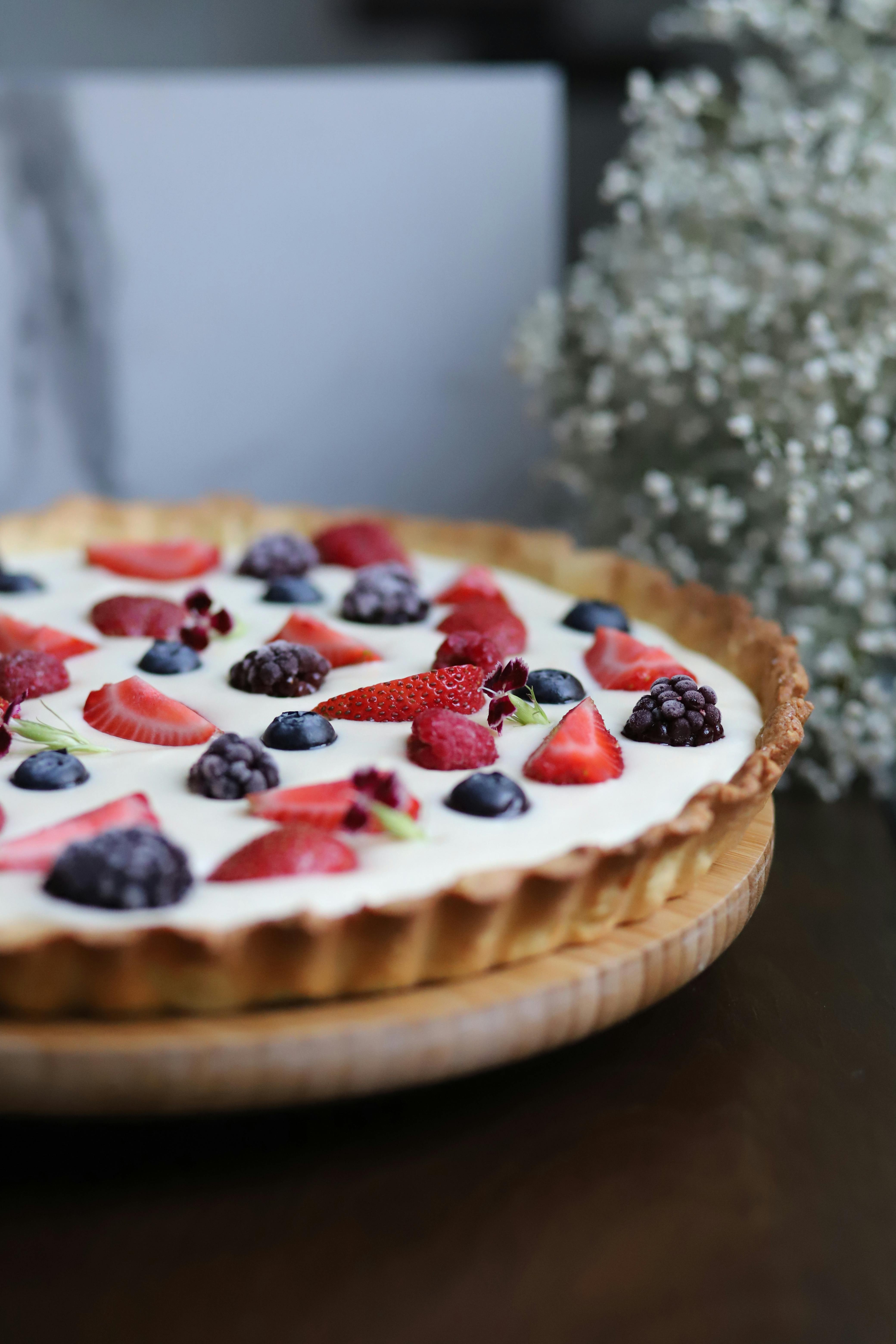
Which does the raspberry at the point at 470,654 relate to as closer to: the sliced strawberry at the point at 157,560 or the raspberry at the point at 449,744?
the raspberry at the point at 449,744

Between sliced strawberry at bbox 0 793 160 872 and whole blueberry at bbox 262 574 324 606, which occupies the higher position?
sliced strawberry at bbox 0 793 160 872

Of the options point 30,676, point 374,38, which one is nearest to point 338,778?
point 30,676

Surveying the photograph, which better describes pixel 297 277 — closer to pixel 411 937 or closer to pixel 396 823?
pixel 396 823

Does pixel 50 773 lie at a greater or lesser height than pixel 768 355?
lesser

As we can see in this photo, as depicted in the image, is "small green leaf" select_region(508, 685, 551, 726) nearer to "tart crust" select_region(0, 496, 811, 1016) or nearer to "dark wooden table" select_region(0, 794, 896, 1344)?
"tart crust" select_region(0, 496, 811, 1016)

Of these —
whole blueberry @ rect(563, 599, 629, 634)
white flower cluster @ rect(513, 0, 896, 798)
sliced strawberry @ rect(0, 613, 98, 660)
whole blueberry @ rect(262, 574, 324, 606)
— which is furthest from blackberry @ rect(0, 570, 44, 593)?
white flower cluster @ rect(513, 0, 896, 798)

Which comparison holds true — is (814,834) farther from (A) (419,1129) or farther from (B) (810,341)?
(A) (419,1129)

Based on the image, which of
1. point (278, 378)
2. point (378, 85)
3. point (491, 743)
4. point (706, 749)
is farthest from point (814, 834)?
point (378, 85)
